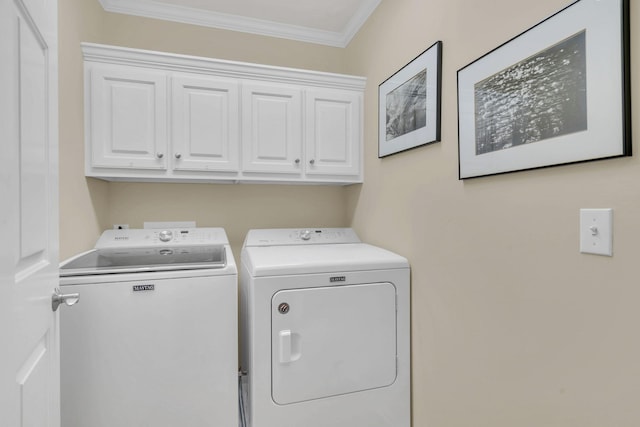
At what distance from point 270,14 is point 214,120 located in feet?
3.06

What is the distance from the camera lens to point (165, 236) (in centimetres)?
215

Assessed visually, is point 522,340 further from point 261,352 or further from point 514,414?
point 261,352

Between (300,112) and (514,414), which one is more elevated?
(300,112)

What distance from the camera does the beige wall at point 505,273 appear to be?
0.89 m

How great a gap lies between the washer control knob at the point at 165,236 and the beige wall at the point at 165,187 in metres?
0.17

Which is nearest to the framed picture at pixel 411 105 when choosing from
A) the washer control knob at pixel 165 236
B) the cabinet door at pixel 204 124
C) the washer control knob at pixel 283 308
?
the cabinet door at pixel 204 124

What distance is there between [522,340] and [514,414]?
0.28 m

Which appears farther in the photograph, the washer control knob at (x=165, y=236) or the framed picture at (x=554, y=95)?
the washer control knob at (x=165, y=236)

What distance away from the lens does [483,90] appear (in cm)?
132

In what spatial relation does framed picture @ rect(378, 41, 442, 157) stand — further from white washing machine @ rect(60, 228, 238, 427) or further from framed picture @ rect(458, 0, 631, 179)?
white washing machine @ rect(60, 228, 238, 427)

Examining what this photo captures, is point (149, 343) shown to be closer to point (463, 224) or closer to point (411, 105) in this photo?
point (463, 224)

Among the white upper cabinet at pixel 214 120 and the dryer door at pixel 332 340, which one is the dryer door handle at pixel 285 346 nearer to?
the dryer door at pixel 332 340

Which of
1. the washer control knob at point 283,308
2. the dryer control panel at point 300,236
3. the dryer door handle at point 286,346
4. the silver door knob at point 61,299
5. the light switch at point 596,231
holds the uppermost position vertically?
the light switch at point 596,231

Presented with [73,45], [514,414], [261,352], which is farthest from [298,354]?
[73,45]
